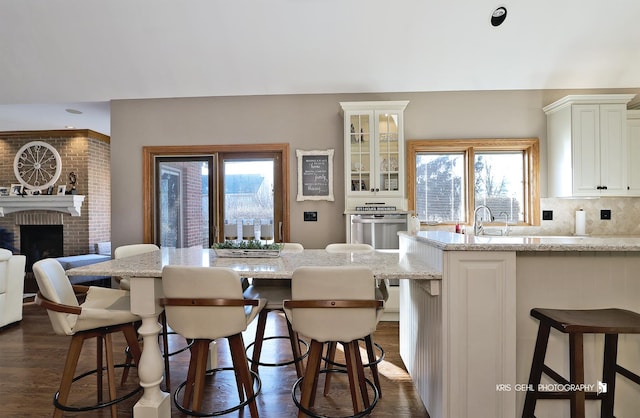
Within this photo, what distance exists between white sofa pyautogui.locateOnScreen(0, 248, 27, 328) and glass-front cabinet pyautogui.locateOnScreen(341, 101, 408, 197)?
3.66 m

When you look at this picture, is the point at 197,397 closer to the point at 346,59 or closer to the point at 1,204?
the point at 346,59

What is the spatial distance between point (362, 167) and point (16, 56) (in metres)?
4.08

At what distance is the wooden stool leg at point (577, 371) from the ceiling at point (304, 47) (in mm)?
3000

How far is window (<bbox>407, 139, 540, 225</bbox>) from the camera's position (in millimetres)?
4035

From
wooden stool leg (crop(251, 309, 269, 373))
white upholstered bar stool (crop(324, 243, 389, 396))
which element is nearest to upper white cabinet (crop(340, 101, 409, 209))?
white upholstered bar stool (crop(324, 243, 389, 396))

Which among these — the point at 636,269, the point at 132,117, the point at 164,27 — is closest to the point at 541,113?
the point at 636,269

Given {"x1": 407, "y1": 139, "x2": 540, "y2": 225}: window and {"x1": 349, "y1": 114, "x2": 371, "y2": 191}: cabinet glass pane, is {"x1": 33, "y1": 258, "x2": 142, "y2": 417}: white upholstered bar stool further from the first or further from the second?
{"x1": 407, "y1": 139, "x2": 540, "y2": 225}: window

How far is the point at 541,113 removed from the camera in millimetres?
3969

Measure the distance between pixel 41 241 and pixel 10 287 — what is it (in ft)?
9.48

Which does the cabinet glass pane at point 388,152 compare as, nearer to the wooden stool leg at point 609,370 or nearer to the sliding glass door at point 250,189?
the sliding glass door at point 250,189

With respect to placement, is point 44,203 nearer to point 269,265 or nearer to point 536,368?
point 269,265

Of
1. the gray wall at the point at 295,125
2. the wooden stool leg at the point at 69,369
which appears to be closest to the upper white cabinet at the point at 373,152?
the gray wall at the point at 295,125

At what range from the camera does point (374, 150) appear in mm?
3803

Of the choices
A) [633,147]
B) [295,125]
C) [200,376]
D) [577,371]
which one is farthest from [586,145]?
[200,376]
